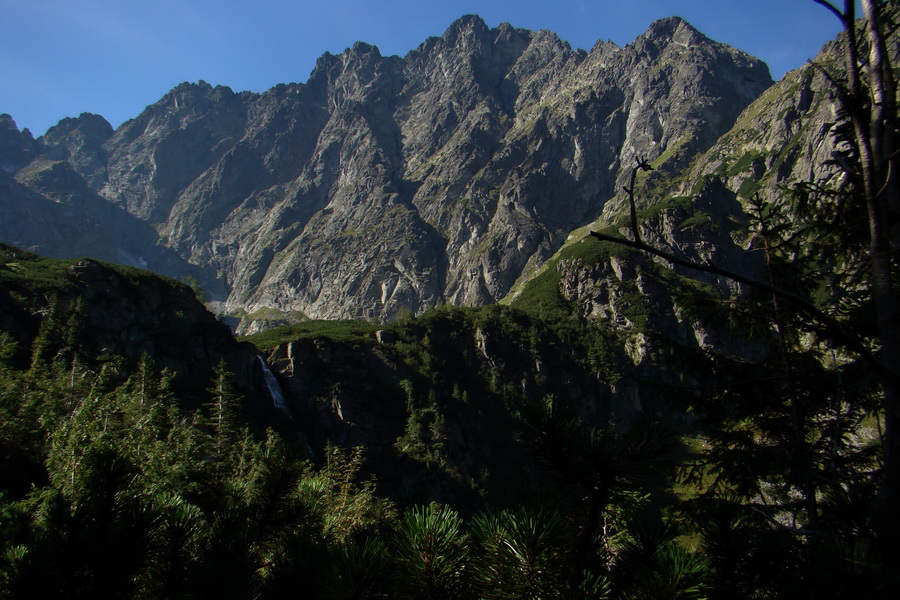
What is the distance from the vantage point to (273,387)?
6512 cm

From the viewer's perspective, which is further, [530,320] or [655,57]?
[655,57]

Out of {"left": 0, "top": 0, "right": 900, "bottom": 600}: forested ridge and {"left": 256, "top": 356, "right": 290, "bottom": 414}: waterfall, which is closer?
{"left": 0, "top": 0, "right": 900, "bottom": 600}: forested ridge

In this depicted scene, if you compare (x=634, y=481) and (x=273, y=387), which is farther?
(x=273, y=387)

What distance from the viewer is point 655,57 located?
19262cm

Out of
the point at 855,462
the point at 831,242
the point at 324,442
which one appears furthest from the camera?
the point at 324,442

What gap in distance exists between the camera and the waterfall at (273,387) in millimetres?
63372

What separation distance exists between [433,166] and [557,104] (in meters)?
54.9

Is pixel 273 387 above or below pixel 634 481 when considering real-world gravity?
above

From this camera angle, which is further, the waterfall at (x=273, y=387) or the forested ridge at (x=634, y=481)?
the waterfall at (x=273, y=387)

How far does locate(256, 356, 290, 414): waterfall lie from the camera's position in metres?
63.4

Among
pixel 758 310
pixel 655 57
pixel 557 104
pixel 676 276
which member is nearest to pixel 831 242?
pixel 758 310

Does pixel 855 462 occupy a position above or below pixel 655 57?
below

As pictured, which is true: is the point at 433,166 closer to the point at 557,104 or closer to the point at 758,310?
the point at 557,104

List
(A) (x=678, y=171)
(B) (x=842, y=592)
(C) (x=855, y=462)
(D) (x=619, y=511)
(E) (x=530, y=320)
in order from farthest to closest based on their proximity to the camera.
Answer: (A) (x=678, y=171)
(E) (x=530, y=320)
(C) (x=855, y=462)
(D) (x=619, y=511)
(B) (x=842, y=592)
